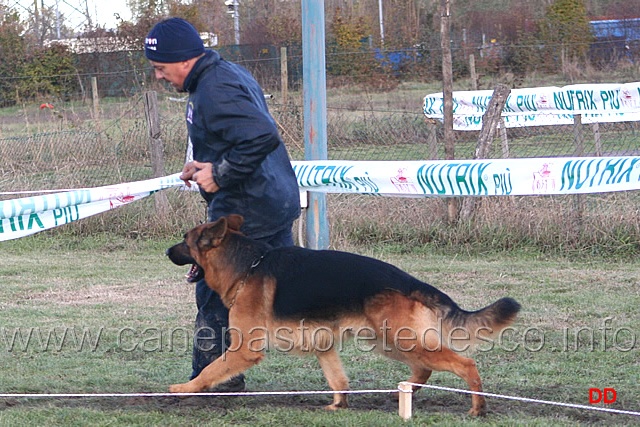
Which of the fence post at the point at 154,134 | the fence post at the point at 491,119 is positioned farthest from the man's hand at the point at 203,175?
the fence post at the point at 154,134

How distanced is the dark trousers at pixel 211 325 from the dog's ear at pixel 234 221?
0.97 ft

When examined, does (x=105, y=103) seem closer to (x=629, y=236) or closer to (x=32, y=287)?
(x=32, y=287)

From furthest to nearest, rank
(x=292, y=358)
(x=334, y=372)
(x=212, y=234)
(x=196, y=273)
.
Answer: (x=292, y=358), (x=334, y=372), (x=196, y=273), (x=212, y=234)

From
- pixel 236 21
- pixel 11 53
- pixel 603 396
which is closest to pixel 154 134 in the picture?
pixel 603 396

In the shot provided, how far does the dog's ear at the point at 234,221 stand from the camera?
14.6 ft

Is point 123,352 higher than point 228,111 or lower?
lower

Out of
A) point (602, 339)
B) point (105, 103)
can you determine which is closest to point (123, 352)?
point (602, 339)

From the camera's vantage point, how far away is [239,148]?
4195mm

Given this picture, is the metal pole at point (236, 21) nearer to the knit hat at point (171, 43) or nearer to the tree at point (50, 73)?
the tree at point (50, 73)

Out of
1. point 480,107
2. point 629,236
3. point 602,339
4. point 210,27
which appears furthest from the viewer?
point 210,27

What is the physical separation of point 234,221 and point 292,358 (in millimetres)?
1576

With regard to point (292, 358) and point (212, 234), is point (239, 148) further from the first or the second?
point (292, 358)

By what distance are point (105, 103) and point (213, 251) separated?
1617 cm

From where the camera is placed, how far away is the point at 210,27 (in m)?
28.9
